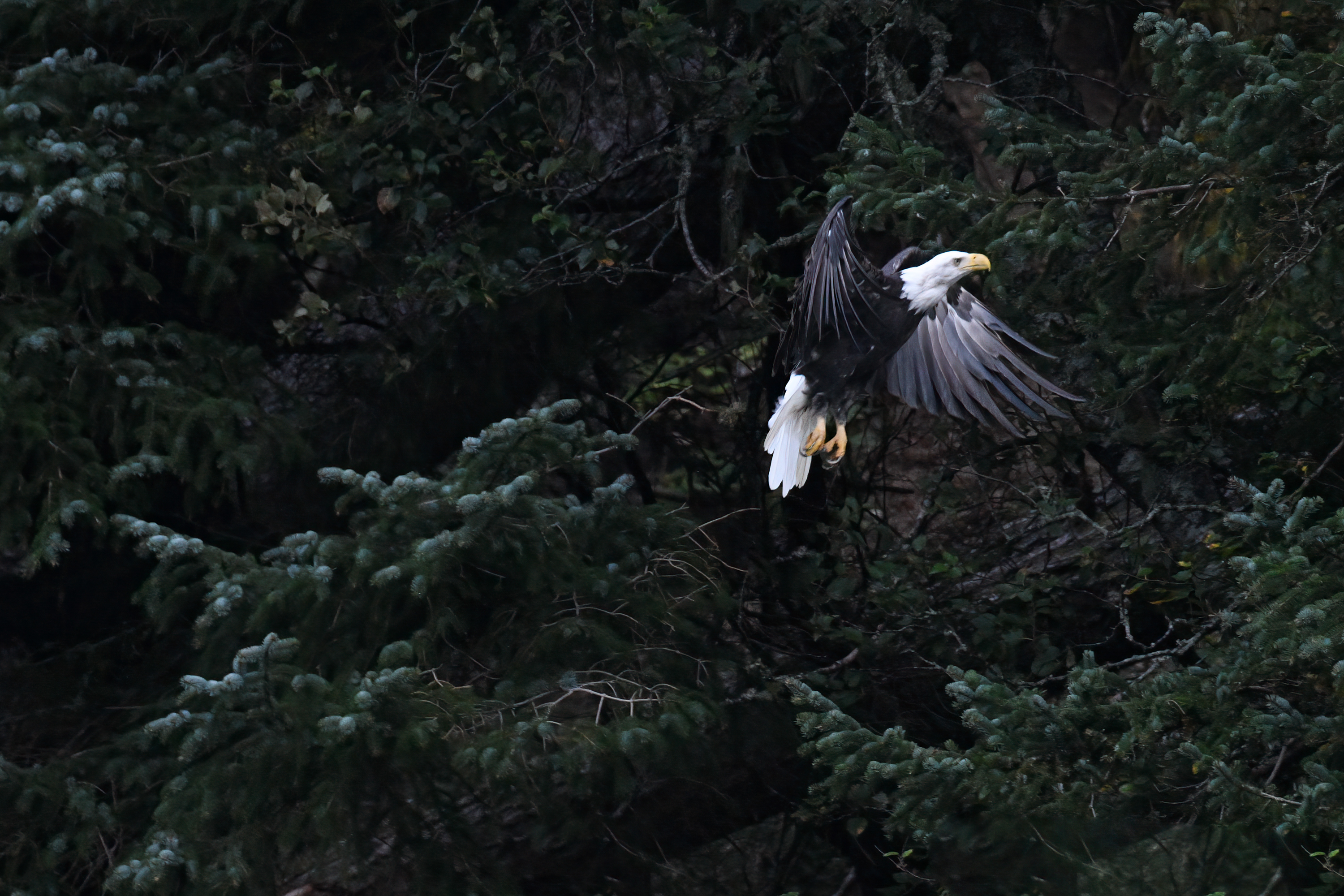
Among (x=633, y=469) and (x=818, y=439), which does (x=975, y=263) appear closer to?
(x=818, y=439)

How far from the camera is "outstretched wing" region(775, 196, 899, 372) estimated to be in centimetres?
365

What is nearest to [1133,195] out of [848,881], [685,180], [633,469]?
[685,180]

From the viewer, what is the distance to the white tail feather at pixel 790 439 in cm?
466

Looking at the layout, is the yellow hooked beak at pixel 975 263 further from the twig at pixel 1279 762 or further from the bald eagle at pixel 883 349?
the twig at pixel 1279 762

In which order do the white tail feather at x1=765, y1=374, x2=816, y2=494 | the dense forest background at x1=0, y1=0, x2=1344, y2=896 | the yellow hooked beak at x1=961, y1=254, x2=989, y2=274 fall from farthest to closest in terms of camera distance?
the white tail feather at x1=765, y1=374, x2=816, y2=494, the yellow hooked beak at x1=961, y1=254, x2=989, y2=274, the dense forest background at x1=0, y1=0, x2=1344, y2=896

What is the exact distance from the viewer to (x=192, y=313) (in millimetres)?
5078

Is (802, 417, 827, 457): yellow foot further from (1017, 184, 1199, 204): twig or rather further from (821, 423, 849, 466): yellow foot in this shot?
(1017, 184, 1199, 204): twig

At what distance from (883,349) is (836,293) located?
1.78 feet

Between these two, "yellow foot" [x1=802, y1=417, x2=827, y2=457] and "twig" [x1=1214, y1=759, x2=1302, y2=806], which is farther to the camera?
"yellow foot" [x1=802, y1=417, x2=827, y2=457]

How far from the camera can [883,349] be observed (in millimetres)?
4309

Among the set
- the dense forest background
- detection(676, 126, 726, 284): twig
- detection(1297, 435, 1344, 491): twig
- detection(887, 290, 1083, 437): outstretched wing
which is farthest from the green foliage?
detection(1297, 435, 1344, 491): twig

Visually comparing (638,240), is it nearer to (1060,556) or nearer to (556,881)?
(1060,556)

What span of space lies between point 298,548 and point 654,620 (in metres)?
1.08

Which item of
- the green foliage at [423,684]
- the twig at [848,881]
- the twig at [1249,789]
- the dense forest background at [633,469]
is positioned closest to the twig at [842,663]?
the dense forest background at [633,469]
